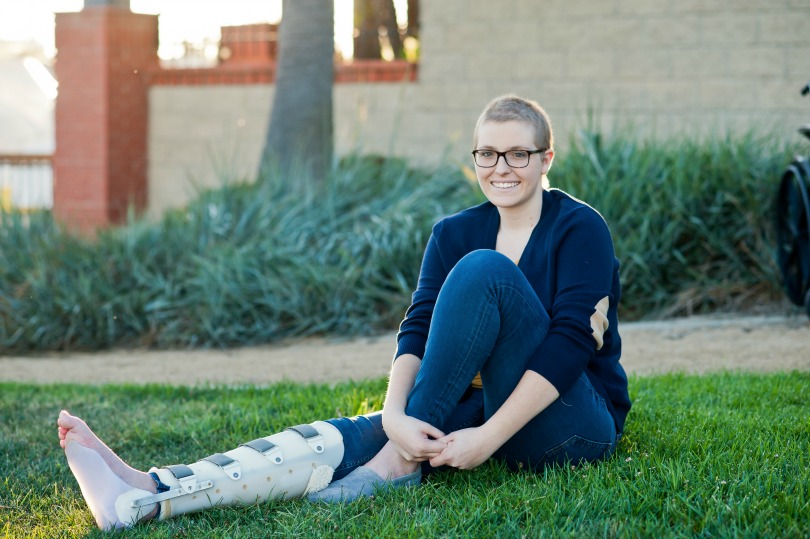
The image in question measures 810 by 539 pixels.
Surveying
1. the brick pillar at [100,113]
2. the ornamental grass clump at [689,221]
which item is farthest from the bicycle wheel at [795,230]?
the brick pillar at [100,113]

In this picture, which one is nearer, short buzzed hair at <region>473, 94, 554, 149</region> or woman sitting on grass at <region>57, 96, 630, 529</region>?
woman sitting on grass at <region>57, 96, 630, 529</region>

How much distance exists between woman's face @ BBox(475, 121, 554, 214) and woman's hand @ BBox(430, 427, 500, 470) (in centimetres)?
71

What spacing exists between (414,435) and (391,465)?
0.69ft

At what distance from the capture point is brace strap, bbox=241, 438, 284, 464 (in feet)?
9.42

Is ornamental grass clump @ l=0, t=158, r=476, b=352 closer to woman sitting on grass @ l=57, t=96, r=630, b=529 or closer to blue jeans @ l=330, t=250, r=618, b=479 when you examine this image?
woman sitting on grass @ l=57, t=96, r=630, b=529

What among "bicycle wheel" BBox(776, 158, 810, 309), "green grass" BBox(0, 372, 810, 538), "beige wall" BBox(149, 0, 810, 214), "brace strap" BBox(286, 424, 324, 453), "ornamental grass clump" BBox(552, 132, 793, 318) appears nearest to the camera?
"green grass" BBox(0, 372, 810, 538)

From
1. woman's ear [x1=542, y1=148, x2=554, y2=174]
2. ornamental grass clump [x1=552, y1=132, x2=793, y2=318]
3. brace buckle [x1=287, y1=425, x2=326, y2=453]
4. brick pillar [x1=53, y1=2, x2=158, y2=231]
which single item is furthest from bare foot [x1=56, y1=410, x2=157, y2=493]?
brick pillar [x1=53, y1=2, x2=158, y2=231]

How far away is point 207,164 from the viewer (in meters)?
11.0

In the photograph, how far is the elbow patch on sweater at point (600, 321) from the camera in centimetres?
289

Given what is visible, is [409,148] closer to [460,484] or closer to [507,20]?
[507,20]

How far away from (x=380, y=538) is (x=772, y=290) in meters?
4.70

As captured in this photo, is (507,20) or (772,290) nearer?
(772,290)

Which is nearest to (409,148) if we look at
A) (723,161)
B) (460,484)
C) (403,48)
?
(403,48)

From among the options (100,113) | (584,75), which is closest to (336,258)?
(584,75)
